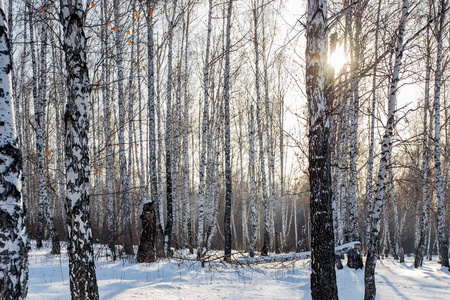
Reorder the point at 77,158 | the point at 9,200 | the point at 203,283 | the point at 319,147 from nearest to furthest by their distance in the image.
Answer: the point at 9,200
the point at 77,158
the point at 319,147
the point at 203,283

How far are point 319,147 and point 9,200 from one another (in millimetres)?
4047

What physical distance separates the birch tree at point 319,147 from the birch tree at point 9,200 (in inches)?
151

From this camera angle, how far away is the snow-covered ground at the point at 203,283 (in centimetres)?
614

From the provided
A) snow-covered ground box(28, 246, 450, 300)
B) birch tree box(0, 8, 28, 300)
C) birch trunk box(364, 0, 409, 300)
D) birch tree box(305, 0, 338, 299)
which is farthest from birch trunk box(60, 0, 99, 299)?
birch trunk box(364, 0, 409, 300)

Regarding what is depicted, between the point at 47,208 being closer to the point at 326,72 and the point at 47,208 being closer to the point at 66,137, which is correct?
the point at 66,137

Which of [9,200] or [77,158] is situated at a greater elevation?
[77,158]


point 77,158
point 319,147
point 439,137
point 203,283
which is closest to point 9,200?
point 77,158

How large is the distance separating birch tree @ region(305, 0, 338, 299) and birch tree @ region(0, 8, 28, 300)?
385 cm

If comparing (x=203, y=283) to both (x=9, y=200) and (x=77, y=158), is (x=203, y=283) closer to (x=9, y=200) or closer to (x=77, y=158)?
(x=77, y=158)

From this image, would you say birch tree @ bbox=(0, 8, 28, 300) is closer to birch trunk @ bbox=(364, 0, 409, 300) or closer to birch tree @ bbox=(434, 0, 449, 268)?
birch trunk @ bbox=(364, 0, 409, 300)

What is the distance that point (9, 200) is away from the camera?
233 centimetres

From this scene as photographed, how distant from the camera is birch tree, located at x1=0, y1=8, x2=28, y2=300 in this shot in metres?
2.27

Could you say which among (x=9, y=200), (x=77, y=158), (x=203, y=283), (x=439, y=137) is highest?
(x=439, y=137)

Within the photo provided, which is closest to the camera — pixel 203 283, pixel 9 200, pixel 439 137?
pixel 9 200
